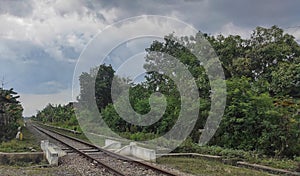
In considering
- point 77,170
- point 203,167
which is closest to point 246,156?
point 203,167

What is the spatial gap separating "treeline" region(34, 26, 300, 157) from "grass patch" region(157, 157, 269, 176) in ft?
7.73

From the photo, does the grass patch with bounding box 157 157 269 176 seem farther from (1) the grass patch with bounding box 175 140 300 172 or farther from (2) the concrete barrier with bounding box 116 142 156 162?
(1) the grass patch with bounding box 175 140 300 172

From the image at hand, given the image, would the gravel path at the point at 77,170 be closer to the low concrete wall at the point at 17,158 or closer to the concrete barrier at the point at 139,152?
the concrete barrier at the point at 139,152

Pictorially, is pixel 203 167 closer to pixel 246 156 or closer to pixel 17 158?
pixel 246 156

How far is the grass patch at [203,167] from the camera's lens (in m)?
8.39

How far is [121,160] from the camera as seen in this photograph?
11.1 m

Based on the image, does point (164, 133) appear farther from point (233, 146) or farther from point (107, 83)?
point (107, 83)

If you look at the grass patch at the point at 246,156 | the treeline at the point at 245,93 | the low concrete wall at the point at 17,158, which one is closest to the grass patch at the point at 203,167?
the grass patch at the point at 246,156

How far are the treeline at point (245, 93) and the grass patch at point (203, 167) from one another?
2.36 meters

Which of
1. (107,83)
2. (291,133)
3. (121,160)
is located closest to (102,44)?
(121,160)

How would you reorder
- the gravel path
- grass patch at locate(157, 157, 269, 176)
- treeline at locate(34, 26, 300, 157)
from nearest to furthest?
1. grass patch at locate(157, 157, 269, 176)
2. the gravel path
3. treeline at locate(34, 26, 300, 157)

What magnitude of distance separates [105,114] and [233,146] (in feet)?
48.1

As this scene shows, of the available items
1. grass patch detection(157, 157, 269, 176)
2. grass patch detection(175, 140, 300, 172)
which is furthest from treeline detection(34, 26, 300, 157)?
grass patch detection(157, 157, 269, 176)

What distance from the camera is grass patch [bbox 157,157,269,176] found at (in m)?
8.39
